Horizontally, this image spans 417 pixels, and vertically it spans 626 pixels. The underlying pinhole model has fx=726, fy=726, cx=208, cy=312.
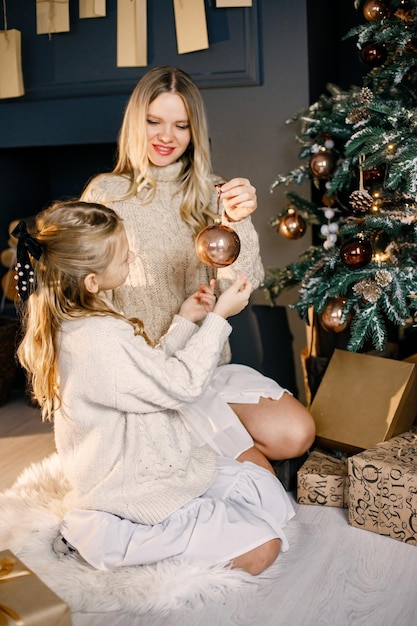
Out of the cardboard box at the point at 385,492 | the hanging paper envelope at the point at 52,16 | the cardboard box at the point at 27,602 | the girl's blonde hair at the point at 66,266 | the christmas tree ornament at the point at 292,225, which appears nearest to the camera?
the cardboard box at the point at 27,602

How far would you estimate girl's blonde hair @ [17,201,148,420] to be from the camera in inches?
62.8

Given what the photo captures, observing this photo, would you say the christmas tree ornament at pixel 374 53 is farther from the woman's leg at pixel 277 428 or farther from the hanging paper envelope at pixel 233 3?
the woman's leg at pixel 277 428

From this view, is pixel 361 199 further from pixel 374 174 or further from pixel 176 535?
pixel 176 535

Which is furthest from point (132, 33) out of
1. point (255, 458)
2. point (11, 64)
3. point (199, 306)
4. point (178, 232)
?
point (255, 458)

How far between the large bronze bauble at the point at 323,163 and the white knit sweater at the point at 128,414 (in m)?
0.67

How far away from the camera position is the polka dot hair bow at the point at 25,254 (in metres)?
1.56

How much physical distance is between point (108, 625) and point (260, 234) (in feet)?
4.69

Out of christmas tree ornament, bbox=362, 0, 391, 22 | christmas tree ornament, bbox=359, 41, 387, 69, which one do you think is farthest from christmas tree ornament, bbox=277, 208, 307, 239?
christmas tree ornament, bbox=362, 0, 391, 22

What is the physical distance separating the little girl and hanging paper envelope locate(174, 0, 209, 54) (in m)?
0.99

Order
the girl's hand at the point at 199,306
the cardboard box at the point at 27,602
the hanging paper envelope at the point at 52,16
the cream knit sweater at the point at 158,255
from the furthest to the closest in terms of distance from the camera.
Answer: the hanging paper envelope at the point at 52,16 < the cream knit sweater at the point at 158,255 < the girl's hand at the point at 199,306 < the cardboard box at the point at 27,602

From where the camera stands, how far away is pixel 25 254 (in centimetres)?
157

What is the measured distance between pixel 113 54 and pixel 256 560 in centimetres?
176

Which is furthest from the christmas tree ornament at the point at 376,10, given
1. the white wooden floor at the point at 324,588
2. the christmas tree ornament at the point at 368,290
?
the white wooden floor at the point at 324,588

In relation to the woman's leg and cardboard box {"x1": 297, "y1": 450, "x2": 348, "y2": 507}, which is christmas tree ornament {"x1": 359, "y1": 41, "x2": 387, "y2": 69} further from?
cardboard box {"x1": 297, "y1": 450, "x2": 348, "y2": 507}
